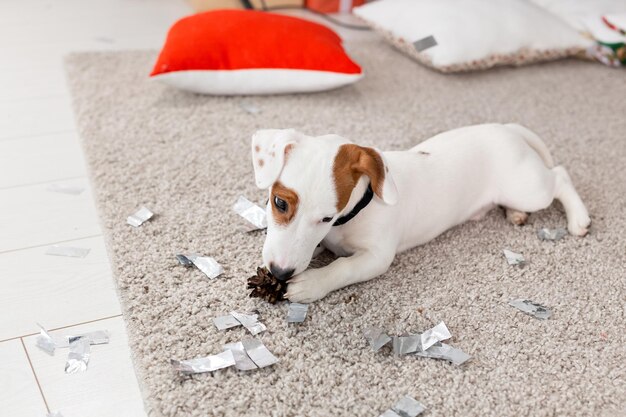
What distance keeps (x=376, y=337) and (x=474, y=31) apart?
4.70 feet

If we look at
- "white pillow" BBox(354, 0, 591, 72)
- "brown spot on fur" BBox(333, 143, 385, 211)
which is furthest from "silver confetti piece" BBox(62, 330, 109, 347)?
"white pillow" BBox(354, 0, 591, 72)

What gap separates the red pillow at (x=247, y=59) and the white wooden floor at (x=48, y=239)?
0.36 m

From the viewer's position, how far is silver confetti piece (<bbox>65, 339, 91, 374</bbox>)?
115 centimetres

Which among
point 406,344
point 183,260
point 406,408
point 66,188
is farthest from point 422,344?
point 66,188

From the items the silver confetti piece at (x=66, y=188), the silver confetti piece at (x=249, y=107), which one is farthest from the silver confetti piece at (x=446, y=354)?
the silver confetti piece at (x=249, y=107)

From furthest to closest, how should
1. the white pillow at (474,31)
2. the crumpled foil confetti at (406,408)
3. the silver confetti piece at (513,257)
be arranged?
the white pillow at (474,31)
the silver confetti piece at (513,257)
the crumpled foil confetti at (406,408)

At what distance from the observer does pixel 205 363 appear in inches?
45.4

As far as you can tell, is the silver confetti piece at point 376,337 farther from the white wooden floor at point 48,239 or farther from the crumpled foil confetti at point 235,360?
the white wooden floor at point 48,239

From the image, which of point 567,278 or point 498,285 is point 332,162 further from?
point 567,278

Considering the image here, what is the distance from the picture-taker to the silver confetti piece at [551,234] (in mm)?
1573

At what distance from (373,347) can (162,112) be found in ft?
3.49

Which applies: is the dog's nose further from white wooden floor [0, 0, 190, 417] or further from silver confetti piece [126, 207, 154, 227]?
silver confetti piece [126, 207, 154, 227]

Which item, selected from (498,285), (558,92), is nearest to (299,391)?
(498,285)

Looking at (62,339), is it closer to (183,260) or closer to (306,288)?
(183,260)
